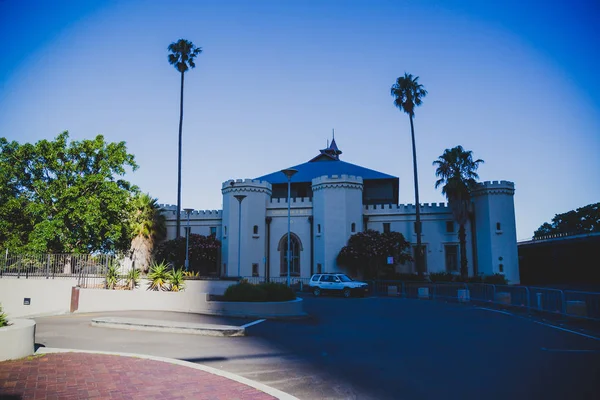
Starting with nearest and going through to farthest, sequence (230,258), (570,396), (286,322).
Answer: (570,396)
(286,322)
(230,258)

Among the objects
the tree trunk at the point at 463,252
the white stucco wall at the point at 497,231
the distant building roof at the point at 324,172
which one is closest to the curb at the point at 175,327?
the tree trunk at the point at 463,252

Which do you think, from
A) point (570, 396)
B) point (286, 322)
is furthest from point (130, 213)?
point (570, 396)

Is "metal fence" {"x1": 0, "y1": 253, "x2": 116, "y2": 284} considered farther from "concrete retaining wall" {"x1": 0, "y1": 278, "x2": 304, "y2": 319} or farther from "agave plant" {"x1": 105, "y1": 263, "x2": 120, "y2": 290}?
"concrete retaining wall" {"x1": 0, "y1": 278, "x2": 304, "y2": 319}

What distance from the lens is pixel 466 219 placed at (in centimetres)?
3403

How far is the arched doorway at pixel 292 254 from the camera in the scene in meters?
36.9

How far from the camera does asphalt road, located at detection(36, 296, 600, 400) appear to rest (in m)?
6.84

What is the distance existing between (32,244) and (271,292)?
1986 centimetres

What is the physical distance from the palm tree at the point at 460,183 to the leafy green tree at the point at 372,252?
4630 mm

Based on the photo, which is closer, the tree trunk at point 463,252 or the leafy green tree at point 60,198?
the leafy green tree at point 60,198

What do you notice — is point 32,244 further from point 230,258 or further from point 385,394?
point 385,394

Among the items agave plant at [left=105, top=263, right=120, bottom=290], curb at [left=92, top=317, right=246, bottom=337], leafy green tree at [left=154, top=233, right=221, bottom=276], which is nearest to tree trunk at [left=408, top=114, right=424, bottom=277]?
leafy green tree at [left=154, top=233, right=221, bottom=276]

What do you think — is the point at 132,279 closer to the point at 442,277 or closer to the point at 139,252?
the point at 139,252

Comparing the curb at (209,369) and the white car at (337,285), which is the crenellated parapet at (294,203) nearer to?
the white car at (337,285)

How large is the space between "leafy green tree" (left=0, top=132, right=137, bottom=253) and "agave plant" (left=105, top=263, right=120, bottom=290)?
9.04 meters
